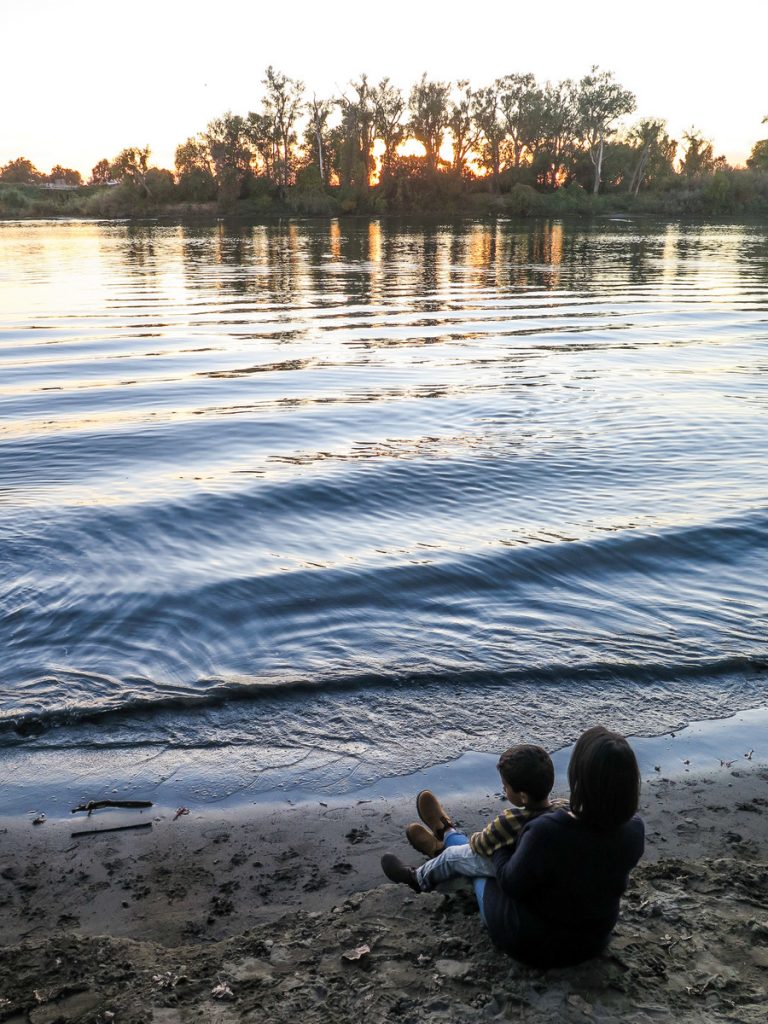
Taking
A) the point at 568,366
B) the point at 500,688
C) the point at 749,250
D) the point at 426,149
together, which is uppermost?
the point at 426,149

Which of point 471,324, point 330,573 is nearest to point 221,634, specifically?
point 330,573

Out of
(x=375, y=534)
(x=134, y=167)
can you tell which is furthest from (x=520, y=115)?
(x=375, y=534)

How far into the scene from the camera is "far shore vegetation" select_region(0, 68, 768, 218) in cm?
9938

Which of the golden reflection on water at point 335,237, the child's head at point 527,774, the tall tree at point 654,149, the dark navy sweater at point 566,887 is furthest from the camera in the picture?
the tall tree at point 654,149

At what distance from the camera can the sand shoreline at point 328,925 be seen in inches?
123

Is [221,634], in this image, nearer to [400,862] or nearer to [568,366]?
[400,862]

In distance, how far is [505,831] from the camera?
3.58 meters

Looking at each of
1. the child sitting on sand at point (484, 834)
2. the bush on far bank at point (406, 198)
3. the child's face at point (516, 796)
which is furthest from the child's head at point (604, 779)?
the bush on far bank at point (406, 198)

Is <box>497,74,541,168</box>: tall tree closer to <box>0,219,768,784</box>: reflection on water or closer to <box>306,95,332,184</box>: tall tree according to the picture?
<box>306,95,332,184</box>: tall tree

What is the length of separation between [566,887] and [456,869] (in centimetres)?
69

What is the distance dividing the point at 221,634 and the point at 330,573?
1.44m

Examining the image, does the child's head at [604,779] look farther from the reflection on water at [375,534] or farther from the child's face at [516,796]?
the reflection on water at [375,534]

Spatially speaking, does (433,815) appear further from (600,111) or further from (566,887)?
(600,111)

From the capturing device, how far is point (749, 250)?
4747 cm
